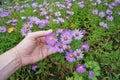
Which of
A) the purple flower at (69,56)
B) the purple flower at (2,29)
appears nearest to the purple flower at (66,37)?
the purple flower at (69,56)

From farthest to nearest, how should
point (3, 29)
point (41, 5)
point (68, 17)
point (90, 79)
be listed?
1. point (41, 5)
2. point (68, 17)
3. point (3, 29)
4. point (90, 79)

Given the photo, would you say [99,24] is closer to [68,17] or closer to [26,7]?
[68,17]

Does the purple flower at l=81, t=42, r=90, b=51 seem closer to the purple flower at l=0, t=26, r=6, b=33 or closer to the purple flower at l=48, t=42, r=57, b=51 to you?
the purple flower at l=48, t=42, r=57, b=51

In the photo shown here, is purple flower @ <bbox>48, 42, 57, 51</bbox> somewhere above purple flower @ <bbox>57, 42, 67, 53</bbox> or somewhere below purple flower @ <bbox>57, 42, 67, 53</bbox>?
above

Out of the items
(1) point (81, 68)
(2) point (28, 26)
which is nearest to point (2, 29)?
(2) point (28, 26)

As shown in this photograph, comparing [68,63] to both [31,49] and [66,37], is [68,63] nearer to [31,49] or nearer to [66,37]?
[66,37]

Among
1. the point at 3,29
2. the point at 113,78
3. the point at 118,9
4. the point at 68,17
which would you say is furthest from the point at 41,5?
the point at 113,78

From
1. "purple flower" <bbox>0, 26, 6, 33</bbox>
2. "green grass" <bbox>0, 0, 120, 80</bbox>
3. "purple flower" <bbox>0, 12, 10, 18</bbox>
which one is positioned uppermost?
"purple flower" <bbox>0, 12, 10, 18</bbox>

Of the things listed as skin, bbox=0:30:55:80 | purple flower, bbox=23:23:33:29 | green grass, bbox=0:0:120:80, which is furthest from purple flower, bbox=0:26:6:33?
skin, bbox=0:30:55:80
